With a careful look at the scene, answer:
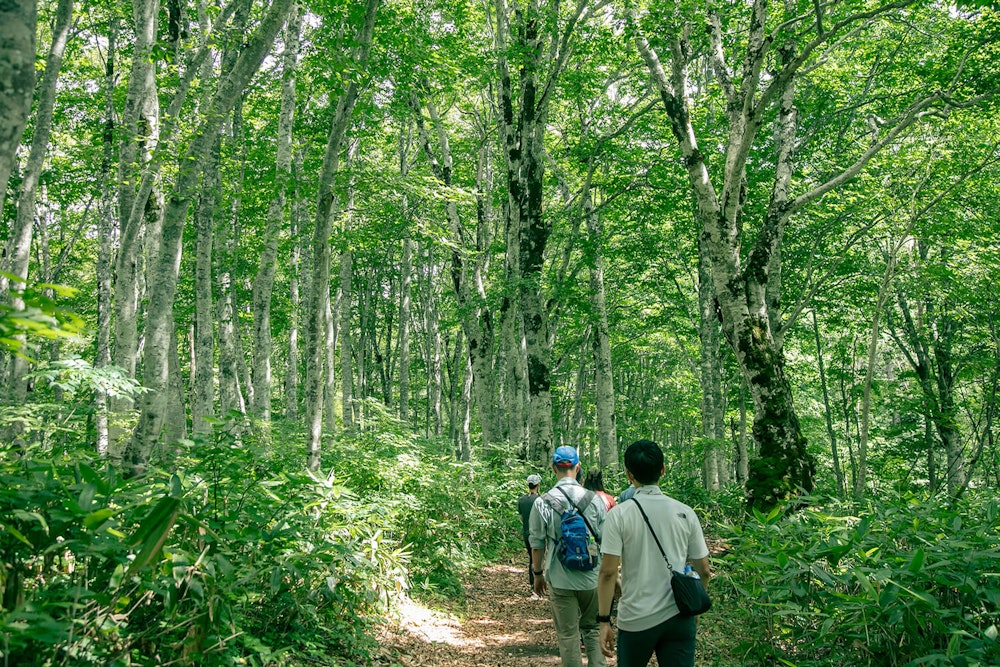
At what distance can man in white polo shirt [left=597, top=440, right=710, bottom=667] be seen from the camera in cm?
338

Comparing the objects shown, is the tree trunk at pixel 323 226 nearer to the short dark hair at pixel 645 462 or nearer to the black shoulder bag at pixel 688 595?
the short dark hair at pixel 645 462

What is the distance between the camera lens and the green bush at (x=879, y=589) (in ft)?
12.7

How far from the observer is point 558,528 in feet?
15.0

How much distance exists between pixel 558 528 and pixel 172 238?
554 centimetres

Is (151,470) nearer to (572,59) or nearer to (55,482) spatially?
(55,482)

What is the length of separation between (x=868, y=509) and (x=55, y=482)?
6.98m

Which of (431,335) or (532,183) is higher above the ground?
(532,183)

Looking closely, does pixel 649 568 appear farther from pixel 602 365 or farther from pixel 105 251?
pixel 602 365

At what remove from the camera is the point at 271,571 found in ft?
14.1

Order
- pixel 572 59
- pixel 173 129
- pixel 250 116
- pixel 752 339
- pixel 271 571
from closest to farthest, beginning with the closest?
pixel 271 571, pixel 173 129, pixel 752 339, pixel 572 59, pixel 250 116

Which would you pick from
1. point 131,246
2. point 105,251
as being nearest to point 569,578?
point 131,246

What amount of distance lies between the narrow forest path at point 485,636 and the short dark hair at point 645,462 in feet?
9.35

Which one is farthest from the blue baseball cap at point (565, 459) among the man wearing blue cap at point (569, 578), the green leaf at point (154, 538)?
the green leaf at point (154, 538)

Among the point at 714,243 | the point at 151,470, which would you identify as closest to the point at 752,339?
the point at 714,243
